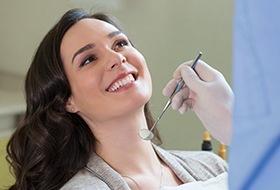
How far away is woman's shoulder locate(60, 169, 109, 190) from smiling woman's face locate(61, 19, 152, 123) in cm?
15

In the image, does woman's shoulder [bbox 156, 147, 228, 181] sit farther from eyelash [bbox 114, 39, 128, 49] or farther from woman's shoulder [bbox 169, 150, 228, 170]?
eyelash [bbox 114, 39, 128, 49]

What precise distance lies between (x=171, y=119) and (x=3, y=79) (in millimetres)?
893

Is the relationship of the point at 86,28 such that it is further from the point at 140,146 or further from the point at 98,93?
the point at 140,146

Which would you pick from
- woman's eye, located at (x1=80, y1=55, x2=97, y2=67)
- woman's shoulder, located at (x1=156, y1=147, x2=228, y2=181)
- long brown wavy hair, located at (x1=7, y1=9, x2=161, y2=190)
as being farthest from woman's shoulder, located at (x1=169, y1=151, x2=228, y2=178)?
woman's eye, located at (x1=80, y1=55, x2=97, y2=67)

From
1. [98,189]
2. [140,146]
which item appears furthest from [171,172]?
[98,189]

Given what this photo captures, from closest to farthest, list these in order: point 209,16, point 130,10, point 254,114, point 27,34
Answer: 1. point 254,114
2. point 209,16
3. point 130,10
4. point 27,34

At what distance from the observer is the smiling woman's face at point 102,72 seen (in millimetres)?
1192

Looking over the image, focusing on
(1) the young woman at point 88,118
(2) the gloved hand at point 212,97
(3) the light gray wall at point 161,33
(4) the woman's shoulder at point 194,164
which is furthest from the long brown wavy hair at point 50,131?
(3) the light gray wall at point 161,33

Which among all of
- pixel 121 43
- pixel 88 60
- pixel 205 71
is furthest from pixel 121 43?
pixel 205 71

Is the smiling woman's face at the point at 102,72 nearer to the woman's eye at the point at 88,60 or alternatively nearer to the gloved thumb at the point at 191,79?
the woman's eye at the point at 88,60

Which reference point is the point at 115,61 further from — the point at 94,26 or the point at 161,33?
the point at 161,33

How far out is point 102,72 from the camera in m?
1.22

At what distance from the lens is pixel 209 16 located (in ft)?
6.79

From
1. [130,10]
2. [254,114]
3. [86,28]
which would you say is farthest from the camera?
[130,10]
